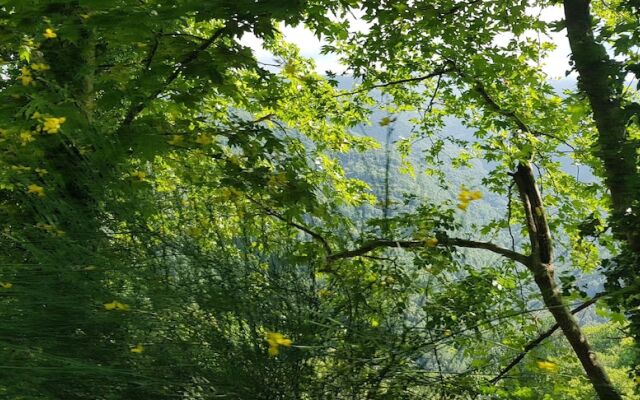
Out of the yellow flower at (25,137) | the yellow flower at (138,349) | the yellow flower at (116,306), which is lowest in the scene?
the yellow flower at (138,349)

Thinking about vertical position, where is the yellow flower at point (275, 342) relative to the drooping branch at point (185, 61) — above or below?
below

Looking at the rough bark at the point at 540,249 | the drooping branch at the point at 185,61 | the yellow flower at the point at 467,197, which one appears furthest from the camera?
the rough bark at the point at 540,249

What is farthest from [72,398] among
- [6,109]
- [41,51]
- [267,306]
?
[41,51]

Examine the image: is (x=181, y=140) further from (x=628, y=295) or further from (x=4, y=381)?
(x=628, y=295)

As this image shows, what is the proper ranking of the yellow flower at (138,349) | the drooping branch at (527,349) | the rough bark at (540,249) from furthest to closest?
the rough bark at (540,249) → the drooping branch at (527,349) → the yellow flower at (138,349)

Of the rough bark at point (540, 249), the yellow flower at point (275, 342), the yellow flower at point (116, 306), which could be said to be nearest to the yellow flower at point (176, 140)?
the yellow flower at point (116, 306)

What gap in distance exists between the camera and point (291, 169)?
349cm

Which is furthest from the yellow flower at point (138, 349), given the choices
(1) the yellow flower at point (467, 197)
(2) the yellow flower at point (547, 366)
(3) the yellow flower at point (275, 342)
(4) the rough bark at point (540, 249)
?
(4) the rough bark at point (540, 249)

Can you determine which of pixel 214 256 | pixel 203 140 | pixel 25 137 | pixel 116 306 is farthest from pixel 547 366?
pixel 25 137

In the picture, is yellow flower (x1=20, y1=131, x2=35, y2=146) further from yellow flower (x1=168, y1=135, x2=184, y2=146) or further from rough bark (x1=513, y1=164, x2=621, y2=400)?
rough bark (x1=513, y1=164, x2=621, y2=400)

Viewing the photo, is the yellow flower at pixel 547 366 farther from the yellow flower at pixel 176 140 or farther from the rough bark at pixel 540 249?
the rough bark at pixel 540 249

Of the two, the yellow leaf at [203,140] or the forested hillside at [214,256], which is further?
the yellow leaf at [203,140]

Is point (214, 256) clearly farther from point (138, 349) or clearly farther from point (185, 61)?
point (185, 61)

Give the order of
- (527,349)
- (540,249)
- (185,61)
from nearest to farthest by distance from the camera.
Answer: (527,349), (185,61), (540,249)
